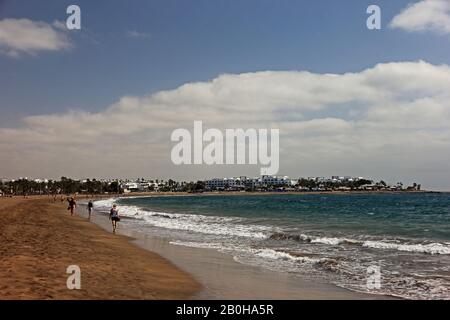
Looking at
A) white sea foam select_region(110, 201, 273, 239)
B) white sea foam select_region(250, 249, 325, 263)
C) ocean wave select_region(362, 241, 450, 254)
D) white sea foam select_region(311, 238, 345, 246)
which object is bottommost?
white sea foam select_region(110, 201, 273, 239)

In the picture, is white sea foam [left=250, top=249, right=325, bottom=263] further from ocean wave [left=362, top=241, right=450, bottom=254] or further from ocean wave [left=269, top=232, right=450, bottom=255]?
ocean wave [left=362, top=241, right=450, bottom=254]

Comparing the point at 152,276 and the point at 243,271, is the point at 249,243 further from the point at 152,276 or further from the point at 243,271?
the point at 152,276

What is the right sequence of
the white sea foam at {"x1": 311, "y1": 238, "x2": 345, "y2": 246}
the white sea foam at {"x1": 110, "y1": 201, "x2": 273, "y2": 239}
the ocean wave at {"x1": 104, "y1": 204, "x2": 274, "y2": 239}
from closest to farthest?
the white sea foam at {"x1": 311, "y1": 238, "x2": 345, "y2": 246}, the ocean wave at {"x1": 104, "y1": 204, "x2": 274, "y2": 239}, the white sea foam at {"x1": 110, "y1": 201, "x2": 273, "y2": 239}

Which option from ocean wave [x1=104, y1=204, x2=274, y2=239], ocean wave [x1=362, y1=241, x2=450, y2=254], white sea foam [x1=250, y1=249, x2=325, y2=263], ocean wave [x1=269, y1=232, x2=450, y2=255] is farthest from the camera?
ocean wave [x1=104, y1=204, x2=274, y2=239]

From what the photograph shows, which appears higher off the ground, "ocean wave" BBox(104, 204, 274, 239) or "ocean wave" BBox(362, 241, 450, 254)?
"ocean wave" BBox(362, 241, 450, 254)

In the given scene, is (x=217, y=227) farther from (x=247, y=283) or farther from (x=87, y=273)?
(x=87, y=273)

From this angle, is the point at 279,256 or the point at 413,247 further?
the point at 413,247

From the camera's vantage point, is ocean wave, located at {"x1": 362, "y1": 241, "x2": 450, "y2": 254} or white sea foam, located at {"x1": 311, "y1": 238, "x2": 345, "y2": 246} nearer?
ocean wave, located at {"x1": 362, "y1": 241, "x2": 450, "y2": 254}

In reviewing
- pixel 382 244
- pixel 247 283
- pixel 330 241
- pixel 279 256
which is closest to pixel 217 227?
pixel 330 241

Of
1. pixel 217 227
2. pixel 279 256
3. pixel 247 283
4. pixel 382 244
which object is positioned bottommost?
pixel 217 227

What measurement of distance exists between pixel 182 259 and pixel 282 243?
7.87 metres

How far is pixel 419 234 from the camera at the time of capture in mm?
28312

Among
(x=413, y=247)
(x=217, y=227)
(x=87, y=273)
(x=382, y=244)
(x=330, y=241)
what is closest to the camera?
(x=87, y=273)

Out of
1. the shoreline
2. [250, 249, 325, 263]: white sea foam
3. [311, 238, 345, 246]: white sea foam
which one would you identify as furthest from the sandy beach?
[311, 238, 345, 246]: white sea foam
